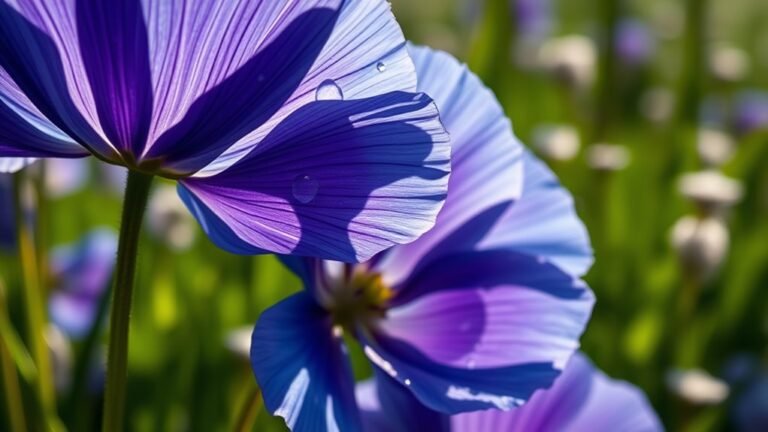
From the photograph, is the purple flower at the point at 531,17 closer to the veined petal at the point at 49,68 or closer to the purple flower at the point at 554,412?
the purple flower at the point at 554,412

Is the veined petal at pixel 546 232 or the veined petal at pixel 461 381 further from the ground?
the veined petal at pixel 546 232

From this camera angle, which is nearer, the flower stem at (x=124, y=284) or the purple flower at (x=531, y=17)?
the flower stem at (x=124, y=284)

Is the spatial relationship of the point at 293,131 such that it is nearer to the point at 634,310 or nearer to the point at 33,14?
the point at 33,14

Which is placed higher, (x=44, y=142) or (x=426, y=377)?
(x=44, y=142)

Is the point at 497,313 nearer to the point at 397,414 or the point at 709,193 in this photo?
the point at 397,414

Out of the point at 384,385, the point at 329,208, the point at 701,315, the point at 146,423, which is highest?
the point at 329,208

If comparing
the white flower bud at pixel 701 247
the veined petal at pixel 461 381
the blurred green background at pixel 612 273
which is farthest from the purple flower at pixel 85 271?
the veined petal at pixel 461 381

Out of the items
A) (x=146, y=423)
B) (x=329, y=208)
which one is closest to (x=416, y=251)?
(x=329, y=208)
